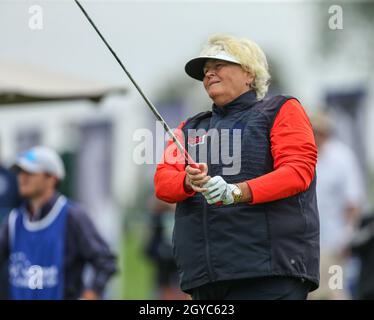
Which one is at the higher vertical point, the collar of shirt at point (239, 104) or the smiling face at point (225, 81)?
the smiling face at point (225, 81)

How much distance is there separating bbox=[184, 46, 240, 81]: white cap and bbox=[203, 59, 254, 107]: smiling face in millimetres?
37

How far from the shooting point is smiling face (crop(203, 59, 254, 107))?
227 inches

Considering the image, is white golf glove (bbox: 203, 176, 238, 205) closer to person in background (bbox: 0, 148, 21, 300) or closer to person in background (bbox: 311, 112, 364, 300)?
person in background (bbox: 311, 112, 364, 300)

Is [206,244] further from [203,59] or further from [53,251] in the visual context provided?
[53,251]

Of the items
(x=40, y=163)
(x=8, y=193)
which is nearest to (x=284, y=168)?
(x=40, y=163)

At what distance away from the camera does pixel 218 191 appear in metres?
5.39

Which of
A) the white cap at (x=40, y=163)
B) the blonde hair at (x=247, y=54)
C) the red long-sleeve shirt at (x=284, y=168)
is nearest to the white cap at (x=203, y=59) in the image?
Answer: the blonde hair at (x=247, y=54)

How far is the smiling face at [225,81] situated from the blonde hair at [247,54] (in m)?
0.04

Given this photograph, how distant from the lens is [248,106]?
575cm

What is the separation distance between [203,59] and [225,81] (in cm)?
16

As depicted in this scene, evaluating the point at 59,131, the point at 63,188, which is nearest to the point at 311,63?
the point at 59,131

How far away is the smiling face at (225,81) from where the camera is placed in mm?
5770

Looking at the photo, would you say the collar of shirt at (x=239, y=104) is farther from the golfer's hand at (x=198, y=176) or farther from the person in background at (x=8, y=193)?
the person in background at (x=8, y=193)
